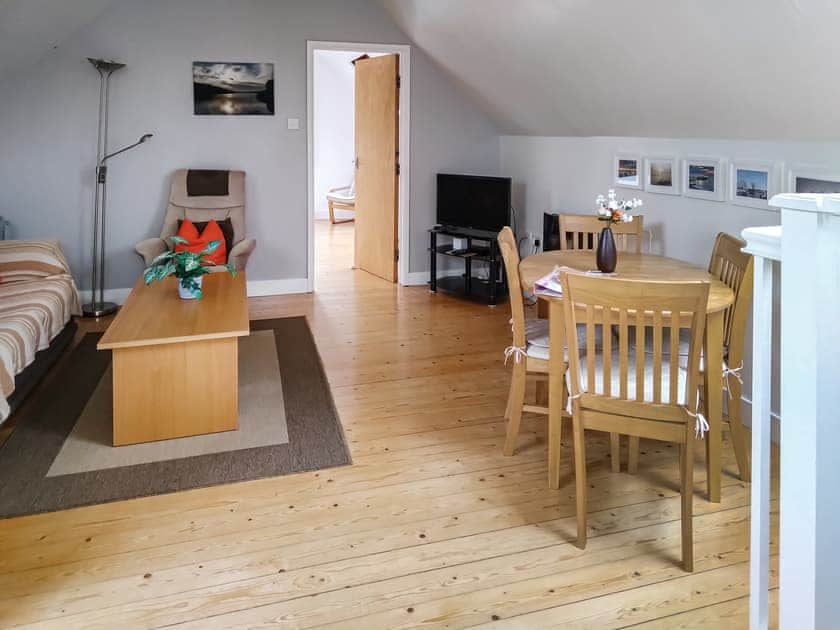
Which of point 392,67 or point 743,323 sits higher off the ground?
point 392,67

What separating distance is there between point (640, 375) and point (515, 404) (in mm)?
781

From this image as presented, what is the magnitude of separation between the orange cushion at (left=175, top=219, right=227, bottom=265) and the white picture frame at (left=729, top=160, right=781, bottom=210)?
3.38m

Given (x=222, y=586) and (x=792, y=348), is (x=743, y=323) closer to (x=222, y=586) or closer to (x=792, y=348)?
(x=792, y=348)

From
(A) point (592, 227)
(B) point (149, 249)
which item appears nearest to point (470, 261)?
(A) point (592, 227)

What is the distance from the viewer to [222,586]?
6.68 feet

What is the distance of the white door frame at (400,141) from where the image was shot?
557cm

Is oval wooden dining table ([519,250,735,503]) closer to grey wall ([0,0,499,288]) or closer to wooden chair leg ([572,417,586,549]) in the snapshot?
wooden chair leg ([572,417,586,549])

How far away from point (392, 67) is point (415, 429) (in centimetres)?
A: 380

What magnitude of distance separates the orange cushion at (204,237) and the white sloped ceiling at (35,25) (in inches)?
57.8

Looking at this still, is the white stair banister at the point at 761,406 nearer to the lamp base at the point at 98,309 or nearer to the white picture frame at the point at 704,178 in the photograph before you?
the white picture frame at the point at 704,178

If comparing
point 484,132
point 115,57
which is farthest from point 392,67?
point 115,57

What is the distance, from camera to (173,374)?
298 centimetres

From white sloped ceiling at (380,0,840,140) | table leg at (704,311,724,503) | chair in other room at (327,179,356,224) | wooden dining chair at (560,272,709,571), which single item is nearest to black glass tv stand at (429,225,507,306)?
white sloped ceiling at (380,0,840,140)

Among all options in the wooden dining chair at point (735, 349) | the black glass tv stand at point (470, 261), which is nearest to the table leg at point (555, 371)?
the wooden dining chair at point (735, 349)
